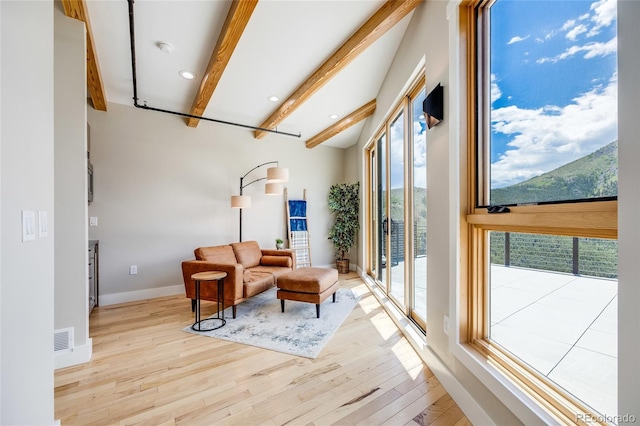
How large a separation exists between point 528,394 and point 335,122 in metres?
4.07

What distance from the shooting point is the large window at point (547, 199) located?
36.7 inches

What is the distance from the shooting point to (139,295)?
11.9 feet

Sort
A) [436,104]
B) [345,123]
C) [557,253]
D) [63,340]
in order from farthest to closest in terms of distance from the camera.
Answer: [345,123] < [63,340] < [436,104] < [557,253]

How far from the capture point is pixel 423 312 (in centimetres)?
246

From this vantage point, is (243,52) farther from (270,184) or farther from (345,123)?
(345,123)

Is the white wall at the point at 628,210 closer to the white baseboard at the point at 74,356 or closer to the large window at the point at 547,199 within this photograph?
the large window at the point at 547,199

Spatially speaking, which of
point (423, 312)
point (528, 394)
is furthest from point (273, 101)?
point (528, 394)

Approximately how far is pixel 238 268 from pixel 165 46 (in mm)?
2345

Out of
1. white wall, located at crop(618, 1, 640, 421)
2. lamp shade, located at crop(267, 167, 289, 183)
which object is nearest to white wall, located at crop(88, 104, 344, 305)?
lamp shade, located at crop(267, 167, 289, 183)

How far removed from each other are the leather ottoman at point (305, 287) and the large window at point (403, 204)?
3.03 feet
